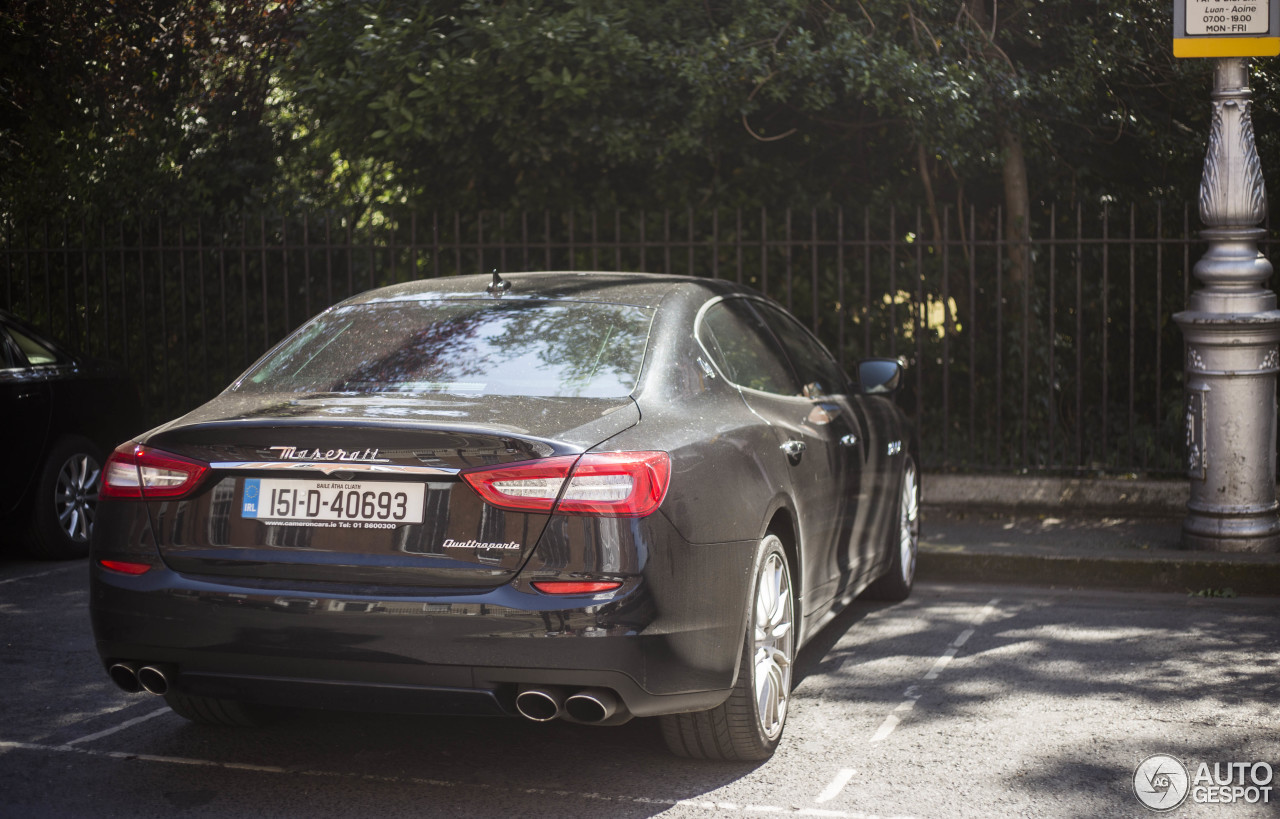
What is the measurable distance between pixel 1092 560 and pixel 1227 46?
2.72 m

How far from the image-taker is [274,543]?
3453 millimetres

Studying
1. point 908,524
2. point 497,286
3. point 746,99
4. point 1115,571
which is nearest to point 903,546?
point 908,524

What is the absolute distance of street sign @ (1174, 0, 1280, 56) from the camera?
6.82 meters

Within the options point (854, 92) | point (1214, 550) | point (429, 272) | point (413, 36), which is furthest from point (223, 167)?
point (1214, 550)

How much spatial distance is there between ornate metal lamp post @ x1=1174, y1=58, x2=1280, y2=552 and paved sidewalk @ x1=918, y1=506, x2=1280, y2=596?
24 centimetres

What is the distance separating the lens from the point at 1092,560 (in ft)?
23.0

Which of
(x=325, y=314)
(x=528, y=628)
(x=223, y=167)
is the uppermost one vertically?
(x=223, y=167)

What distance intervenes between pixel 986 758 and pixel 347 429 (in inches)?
84.3

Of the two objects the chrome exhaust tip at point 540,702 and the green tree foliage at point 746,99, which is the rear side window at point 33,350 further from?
the chrome exhaust tip at point 540,702

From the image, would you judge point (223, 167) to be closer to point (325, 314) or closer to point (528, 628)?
point (325, 314)

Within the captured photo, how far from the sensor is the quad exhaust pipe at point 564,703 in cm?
336

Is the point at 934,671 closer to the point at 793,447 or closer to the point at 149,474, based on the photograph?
the point at 793,447

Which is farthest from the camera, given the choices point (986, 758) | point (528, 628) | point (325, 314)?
point (325, 314)

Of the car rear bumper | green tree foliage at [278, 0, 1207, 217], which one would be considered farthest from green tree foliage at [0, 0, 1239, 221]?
the car rear bumper
